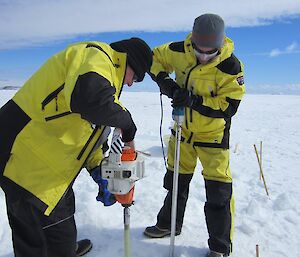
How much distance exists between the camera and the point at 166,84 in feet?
10.7

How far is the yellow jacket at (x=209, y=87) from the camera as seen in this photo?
308cm

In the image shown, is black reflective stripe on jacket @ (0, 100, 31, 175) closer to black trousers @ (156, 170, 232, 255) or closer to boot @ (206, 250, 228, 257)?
black trousers @ (156, 170, 232, 255)

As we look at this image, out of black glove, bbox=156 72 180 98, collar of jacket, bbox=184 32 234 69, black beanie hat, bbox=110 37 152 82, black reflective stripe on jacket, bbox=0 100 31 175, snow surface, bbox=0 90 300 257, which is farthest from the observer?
snow surface, bbox=0 90 300 257

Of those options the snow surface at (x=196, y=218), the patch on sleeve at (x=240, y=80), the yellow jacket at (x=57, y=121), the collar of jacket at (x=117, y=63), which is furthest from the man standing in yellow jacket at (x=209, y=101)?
the yellow jacket at (x=57, y=121)

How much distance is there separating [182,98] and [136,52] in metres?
0.79

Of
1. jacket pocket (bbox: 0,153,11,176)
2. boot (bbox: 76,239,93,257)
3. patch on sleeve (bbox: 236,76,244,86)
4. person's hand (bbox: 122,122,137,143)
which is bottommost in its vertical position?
boot (bbox: 76,239,93,257)

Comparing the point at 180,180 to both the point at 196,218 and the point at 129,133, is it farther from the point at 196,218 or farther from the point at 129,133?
the point at 129,133

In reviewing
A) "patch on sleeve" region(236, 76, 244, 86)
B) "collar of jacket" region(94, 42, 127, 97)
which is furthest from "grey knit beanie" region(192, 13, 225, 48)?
"collar of jacket" region(94, 42, 127, 97)

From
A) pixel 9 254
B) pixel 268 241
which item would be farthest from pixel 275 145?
pixel 9 254

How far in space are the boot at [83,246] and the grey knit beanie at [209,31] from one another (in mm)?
2073

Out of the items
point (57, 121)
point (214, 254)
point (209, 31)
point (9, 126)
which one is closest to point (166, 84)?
point (209, 31)

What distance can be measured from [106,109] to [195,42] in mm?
1321

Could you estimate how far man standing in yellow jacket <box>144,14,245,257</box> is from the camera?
304cm

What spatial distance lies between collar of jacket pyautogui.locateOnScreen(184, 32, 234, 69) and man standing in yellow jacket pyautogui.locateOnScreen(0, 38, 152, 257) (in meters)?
0.84
